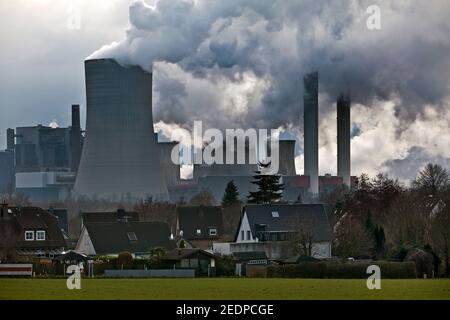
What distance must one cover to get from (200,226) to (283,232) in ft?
30.1

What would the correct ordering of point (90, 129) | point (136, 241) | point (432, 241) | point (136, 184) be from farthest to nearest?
1. point (136, 184)
2. point (90, 129)
3. point (136, 241)
4. point (432, 241)

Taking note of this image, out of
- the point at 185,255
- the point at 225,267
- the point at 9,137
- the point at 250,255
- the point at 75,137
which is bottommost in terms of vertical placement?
the point at 225,267

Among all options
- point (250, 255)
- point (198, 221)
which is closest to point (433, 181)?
point (198, 221)

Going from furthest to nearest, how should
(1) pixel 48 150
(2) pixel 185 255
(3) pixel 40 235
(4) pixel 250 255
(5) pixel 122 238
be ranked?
1. (1) pixel 48 150
2. (5) pixel 122 238
3. (3) pixel 40 235
4. (4) pixel 250 255
5. (2) pixel 185 255

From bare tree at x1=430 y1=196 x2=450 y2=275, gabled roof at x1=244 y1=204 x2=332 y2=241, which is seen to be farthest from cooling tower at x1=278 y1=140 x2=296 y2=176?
bare tree at x1=430 y1=196 x2=450 y2=275

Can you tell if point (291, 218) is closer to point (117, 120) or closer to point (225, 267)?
point (225, 267)

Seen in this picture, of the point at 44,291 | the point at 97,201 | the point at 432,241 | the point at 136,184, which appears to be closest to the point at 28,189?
the point at 97,201

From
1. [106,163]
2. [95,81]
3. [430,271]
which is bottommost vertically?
[430,271]

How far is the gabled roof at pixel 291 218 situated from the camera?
140 feet

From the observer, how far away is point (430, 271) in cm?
3116

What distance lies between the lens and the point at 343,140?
10769cm

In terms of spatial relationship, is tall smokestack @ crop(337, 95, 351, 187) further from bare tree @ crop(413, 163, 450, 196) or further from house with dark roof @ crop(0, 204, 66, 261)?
house with dark roof @ crop(0, 204, 66, 261)
